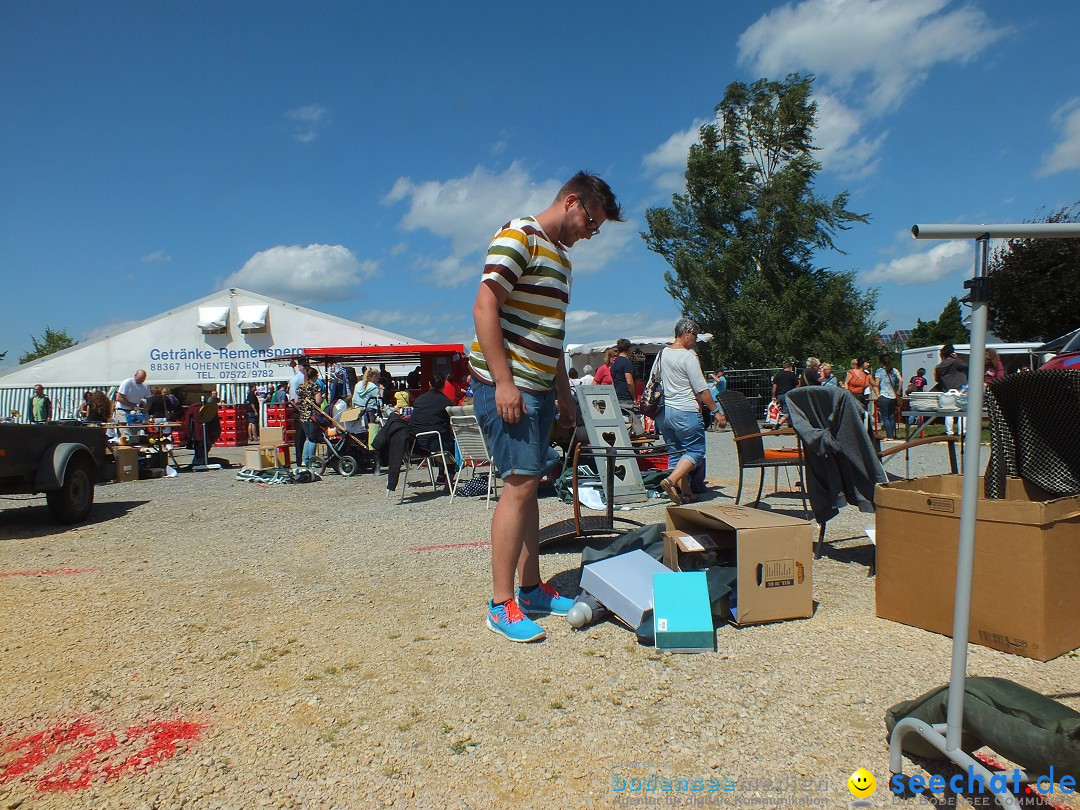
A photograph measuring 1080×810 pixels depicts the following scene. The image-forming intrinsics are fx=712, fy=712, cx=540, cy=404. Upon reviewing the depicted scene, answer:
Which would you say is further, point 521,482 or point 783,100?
point 783,100

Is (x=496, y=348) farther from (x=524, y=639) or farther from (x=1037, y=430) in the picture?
(x=1037, y=430)

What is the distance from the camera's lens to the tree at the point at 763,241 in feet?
104

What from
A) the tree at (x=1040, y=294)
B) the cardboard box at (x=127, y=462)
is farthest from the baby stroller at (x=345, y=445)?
the tree at (x=1040, y=294)

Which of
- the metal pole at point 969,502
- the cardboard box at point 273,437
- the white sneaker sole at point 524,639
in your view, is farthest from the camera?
the cardboard box at point 273,437

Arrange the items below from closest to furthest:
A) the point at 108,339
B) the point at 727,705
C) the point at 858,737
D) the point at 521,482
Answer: the point at 858,737 < the point at 727,705 < the point at 521,482 < the point at 108,339

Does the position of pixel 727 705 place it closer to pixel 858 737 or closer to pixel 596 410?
pixel 858 737

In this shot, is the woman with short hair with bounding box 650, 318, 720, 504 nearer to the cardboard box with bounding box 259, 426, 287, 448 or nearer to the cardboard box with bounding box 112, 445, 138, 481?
the cardboard box with bounding box 259, 426, 287, 448

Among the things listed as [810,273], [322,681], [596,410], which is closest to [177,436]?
[596,410]

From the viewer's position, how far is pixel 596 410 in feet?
24.8

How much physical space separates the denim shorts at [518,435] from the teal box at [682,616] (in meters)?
0.78

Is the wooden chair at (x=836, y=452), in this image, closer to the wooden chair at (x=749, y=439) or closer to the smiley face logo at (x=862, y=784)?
the wooden chair at (x=749, y=439)

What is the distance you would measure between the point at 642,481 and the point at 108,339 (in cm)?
2244

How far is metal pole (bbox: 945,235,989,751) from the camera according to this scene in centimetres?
175

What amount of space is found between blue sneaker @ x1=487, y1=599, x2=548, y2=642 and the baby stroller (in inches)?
328
